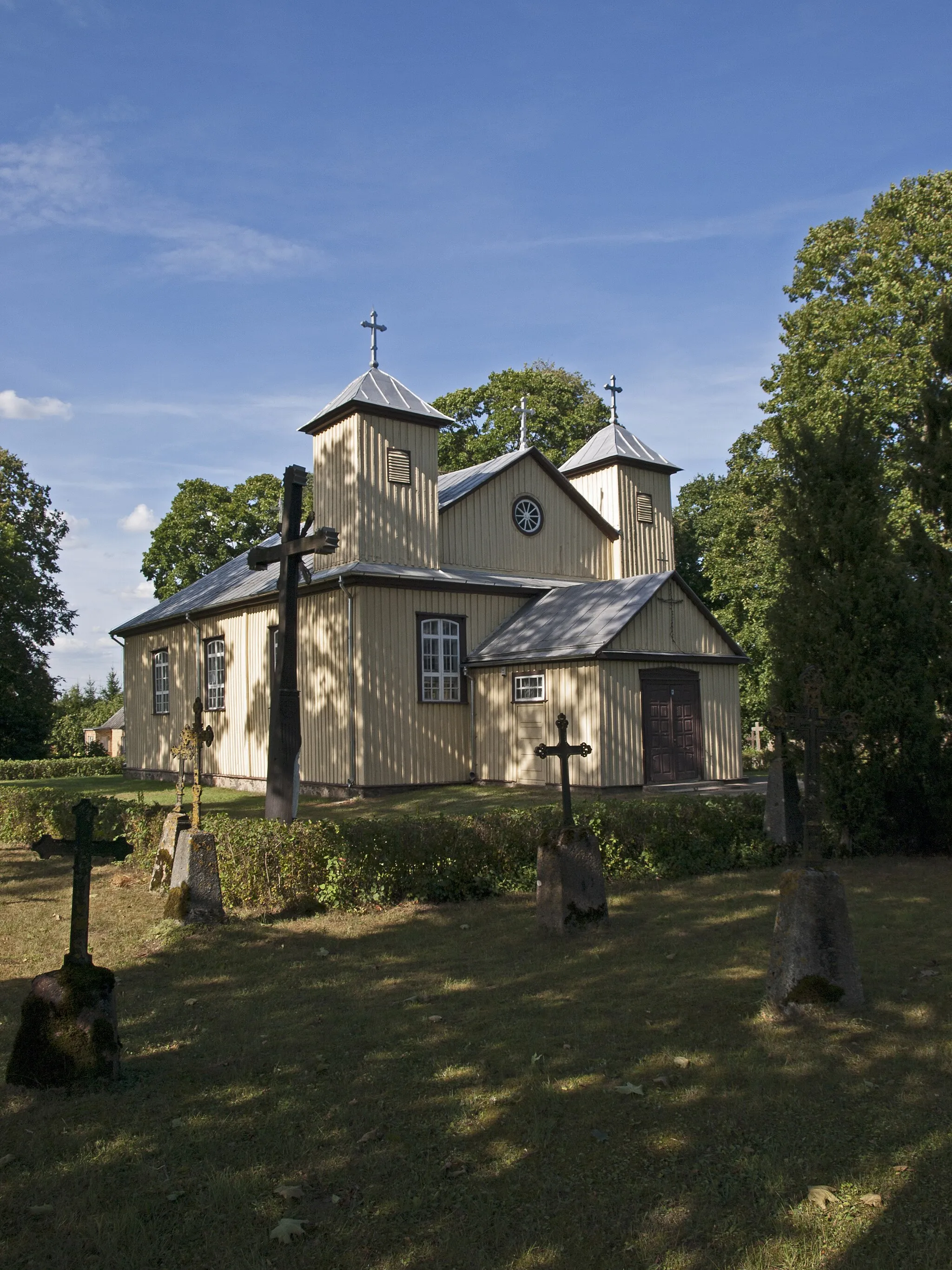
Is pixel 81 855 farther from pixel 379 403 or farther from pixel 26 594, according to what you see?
pixel 26 594

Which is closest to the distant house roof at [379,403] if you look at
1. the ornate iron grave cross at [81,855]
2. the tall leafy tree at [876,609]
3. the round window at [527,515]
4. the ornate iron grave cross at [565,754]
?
the round window at [527,515]

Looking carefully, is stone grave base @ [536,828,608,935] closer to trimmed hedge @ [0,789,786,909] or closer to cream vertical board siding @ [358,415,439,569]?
trimmed hedge @ [0,789,786,909]

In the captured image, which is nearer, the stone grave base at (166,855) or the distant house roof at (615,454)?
the stone grave base at (166,855)

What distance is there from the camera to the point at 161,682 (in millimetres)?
28484

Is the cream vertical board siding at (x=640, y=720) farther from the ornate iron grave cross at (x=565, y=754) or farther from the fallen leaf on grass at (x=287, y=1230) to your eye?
the fallen leaf on grass at (x=287, y=1230)

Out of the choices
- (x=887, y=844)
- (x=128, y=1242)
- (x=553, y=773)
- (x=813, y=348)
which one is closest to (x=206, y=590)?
(x=553, y=773)

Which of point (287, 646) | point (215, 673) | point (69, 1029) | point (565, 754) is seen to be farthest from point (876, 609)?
point (215, 673)

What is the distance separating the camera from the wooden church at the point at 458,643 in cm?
1928

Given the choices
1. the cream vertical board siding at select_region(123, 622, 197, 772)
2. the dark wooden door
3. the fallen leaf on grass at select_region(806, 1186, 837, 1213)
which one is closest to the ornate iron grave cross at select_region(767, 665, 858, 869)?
the fallen leaf on grass at select_region(806, 1186, 837, 1213)

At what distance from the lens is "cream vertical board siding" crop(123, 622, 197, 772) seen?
88.0ft

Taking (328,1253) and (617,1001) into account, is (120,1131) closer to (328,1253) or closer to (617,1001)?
(328,1253)

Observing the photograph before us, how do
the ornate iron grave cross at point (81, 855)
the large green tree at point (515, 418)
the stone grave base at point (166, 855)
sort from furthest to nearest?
the large green tree at point (515, 418), the stone grave base at point (166, 855), the ornate iron grave cross at point (81, 855)

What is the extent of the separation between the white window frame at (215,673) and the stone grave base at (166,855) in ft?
44.5

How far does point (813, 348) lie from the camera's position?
1105 inches
